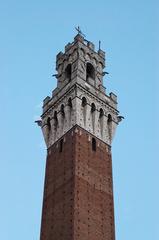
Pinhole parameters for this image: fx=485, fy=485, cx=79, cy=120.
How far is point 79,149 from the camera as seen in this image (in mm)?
27797

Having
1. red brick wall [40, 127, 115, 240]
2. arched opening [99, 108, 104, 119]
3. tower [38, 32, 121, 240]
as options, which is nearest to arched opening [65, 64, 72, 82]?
tower [38, 32, 121, 240]

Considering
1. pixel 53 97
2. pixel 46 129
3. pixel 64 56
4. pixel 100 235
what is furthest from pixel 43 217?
pixel 64 56

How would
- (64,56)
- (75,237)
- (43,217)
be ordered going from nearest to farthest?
(75,237)
(43,217)
(64,56)

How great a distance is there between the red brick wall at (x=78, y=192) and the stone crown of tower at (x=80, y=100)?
97cm

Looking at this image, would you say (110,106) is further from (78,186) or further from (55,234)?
(55,234)

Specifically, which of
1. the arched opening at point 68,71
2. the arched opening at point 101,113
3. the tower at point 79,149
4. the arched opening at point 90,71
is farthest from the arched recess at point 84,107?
the arched opening at point 90,71

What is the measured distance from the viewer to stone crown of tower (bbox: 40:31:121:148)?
2991 centimetres

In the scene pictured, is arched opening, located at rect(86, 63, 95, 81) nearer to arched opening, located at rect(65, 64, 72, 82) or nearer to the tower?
the tower

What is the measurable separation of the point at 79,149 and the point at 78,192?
294 cm

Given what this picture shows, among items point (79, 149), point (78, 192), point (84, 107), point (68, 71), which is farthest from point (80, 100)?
point (78, 192)

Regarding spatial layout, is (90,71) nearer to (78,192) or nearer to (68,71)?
(68,71)

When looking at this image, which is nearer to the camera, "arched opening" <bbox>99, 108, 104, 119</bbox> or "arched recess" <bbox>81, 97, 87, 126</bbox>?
"arched recess" <bbox>81, 97, 87, 126</bbox>

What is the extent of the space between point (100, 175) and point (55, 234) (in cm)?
446

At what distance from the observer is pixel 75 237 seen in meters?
23.8
